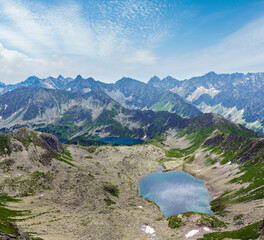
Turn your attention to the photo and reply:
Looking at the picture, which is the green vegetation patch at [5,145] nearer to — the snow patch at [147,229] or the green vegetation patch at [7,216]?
the green vegetation patch at [7,216]

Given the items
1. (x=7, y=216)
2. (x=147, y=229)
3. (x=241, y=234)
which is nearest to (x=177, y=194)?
(x=147, y=229)

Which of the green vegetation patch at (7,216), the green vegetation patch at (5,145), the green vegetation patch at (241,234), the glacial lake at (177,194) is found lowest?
the glacial lake at (177,194)

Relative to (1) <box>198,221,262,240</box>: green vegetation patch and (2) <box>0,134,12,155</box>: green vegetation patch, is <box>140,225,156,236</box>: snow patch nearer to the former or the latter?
(1) <box>198,221,262,240</box>: green vegetation patch

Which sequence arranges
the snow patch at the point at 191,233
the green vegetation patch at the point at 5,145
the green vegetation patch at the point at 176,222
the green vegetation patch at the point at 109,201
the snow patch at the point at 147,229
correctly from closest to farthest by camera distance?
the snow patch at the point at 191,233, the snow patch at the point at 147,229, the green vegetation patch at the point at 176,222, the green vegetation patch at the point at 109,201, the green vegetation patch at the point at 5,145

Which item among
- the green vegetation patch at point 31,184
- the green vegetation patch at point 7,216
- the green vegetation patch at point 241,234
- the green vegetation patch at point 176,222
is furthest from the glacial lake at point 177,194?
the green vegetation patch at point 7,216

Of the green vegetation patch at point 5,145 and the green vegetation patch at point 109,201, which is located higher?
the green vegetation patch at point 5,145

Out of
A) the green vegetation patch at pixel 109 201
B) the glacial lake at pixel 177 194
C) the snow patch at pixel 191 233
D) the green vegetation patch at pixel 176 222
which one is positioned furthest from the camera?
the glacial lake at pixel 177 194

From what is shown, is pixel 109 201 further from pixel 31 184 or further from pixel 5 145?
pixel 5 145

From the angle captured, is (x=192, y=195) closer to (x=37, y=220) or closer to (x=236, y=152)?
(x=236, y=152)
